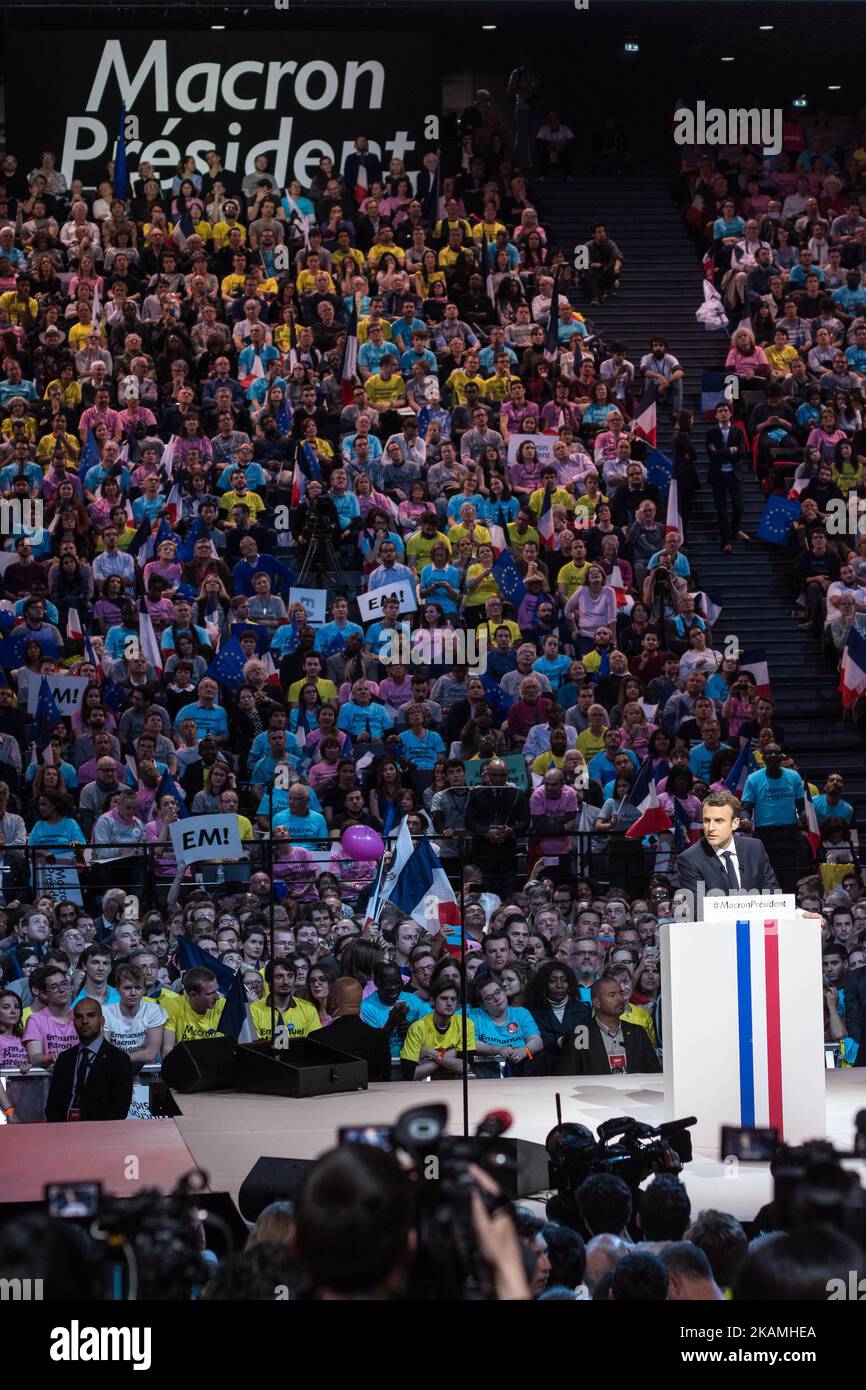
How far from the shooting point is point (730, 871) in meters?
8.98

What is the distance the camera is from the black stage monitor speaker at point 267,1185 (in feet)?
21.3

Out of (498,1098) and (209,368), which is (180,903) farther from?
(209,368)

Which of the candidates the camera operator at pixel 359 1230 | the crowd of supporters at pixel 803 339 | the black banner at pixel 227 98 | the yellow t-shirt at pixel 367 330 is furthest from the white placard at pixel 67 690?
the camera operator at pixel 359 1230

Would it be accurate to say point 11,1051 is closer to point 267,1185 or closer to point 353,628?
point 267,1185

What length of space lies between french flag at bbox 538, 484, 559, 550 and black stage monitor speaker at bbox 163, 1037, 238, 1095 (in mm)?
8426

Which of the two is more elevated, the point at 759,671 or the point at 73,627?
the point at 73,627

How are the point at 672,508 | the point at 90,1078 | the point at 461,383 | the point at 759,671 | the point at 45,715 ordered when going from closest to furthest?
the point at 90,1078, the point at 45,715, the point at 759,671, the point at 672,508, the point at 461,383

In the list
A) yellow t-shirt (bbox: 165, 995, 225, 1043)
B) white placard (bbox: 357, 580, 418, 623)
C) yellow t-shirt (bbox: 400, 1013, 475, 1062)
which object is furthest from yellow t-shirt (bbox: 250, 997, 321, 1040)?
white placard (bbox: 357, 580, 418, 623)

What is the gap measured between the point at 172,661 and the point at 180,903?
10.3ft

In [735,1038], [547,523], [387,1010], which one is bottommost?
[735,1038]

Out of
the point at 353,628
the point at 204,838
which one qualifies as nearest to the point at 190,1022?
the point at 204,838

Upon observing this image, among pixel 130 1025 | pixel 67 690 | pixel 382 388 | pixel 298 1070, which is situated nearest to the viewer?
pixel 298 1070

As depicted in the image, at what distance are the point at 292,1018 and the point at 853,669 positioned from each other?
26.4 ft

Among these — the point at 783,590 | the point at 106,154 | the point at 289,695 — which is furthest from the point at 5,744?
the point at 106,154
